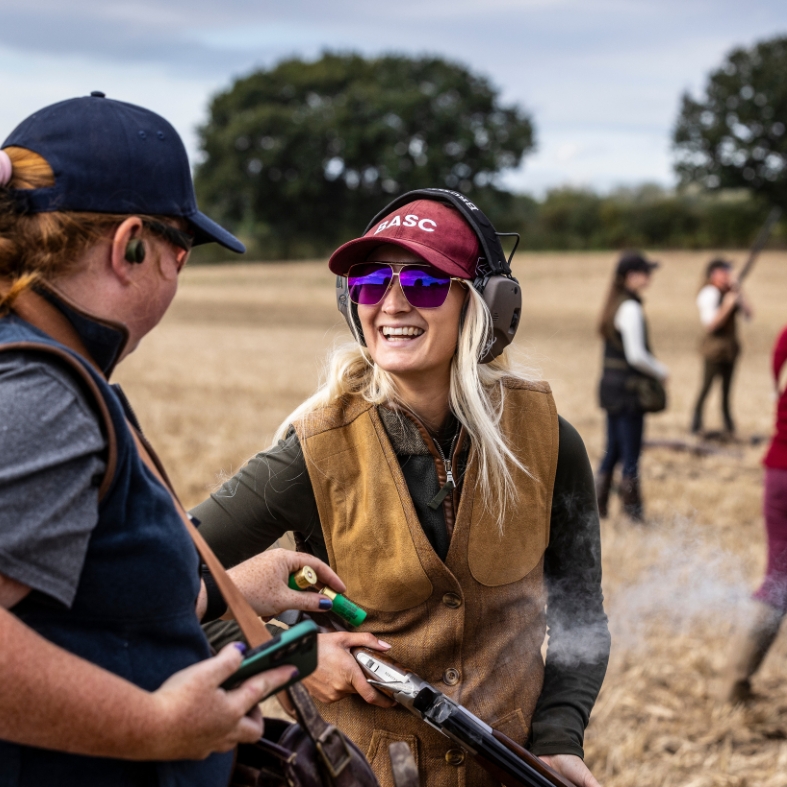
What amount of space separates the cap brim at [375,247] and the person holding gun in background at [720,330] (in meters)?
9.92

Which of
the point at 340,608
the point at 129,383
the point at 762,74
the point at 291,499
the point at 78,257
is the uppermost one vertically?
the point at 762,74

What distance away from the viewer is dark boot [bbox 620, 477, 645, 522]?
23.1 ft

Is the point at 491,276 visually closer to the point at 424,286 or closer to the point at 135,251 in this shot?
the point at 424,286

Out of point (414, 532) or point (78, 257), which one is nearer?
point (78, 257)

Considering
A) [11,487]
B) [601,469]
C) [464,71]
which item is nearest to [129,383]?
[601,469]

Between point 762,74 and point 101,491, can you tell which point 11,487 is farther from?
point 762,74

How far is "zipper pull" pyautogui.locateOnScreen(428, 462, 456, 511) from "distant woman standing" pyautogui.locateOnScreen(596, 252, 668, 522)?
540cm

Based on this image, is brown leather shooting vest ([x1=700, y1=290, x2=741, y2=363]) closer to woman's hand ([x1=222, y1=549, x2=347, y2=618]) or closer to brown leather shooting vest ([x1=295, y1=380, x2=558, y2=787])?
brown leather shooting vest ([x1=295, y1=380, x2=558, y2=787])

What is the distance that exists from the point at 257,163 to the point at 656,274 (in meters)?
29.8

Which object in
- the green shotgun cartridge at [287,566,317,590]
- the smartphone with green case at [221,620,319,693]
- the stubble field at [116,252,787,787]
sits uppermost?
the smartphone with green case at [221,620,319,693]

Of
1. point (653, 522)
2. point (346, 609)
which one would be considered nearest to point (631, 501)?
point (653, 522)

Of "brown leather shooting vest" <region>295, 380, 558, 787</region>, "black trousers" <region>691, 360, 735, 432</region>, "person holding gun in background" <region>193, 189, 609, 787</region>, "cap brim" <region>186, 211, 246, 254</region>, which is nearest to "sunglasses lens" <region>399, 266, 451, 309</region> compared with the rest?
"person holding gun in background" <region>193, 189, 609, 787</region>

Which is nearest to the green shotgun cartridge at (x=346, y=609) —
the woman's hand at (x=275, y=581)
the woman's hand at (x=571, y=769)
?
the woman's hand at (x=275, y=581)

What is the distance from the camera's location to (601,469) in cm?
761
